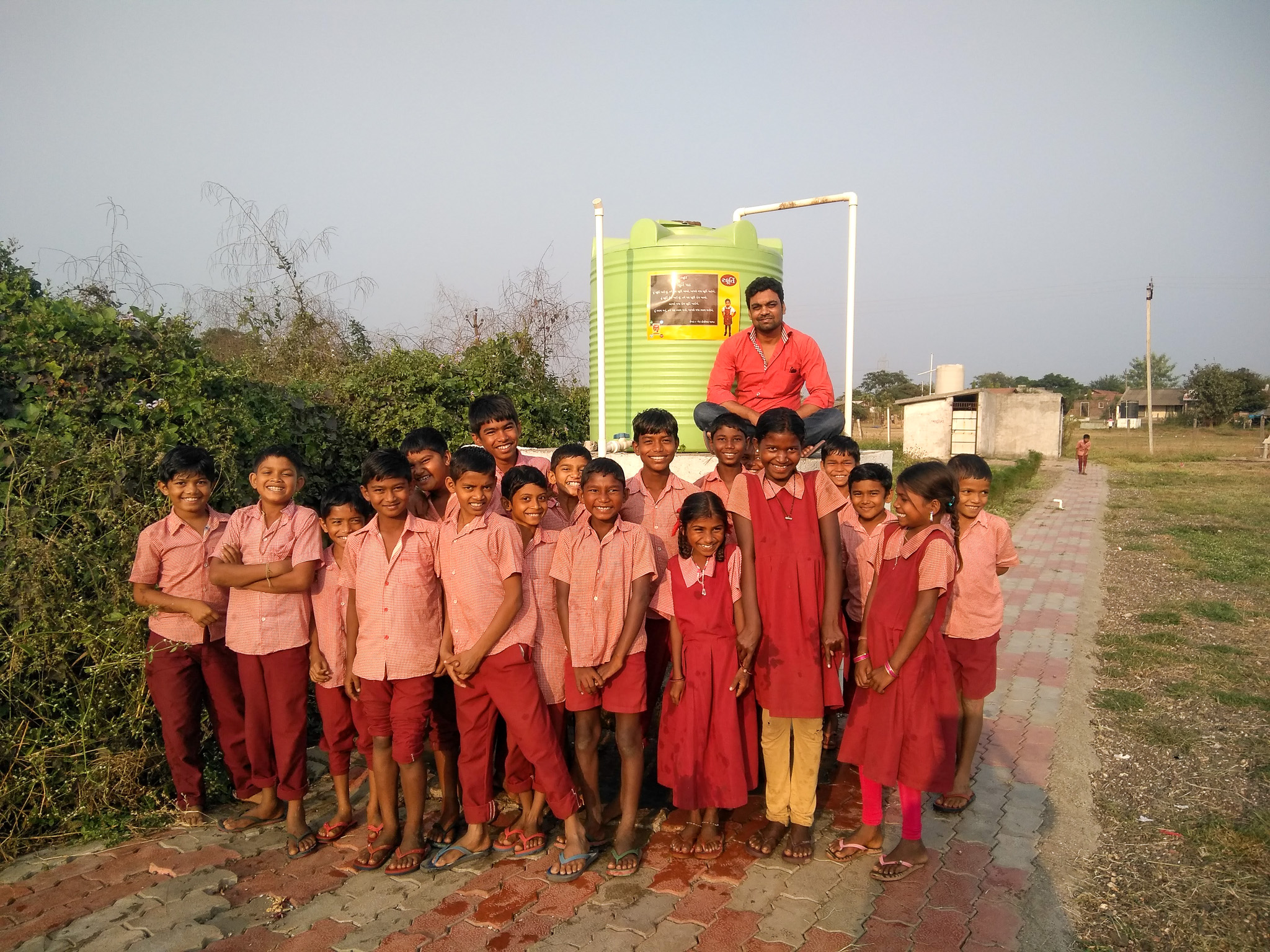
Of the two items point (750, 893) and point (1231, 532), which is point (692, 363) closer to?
point (750, 893)

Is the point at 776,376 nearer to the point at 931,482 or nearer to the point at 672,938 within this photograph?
the point at 931,482

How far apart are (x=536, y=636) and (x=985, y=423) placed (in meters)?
30.1

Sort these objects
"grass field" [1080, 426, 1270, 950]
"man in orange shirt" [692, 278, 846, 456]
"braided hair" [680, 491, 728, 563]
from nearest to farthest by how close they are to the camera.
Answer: "grass field" [1080, 426, 1270, 950] < "braided hair" [680, 491, 728, 563] < "man in orange shirt" [692, 278, 846, 456]

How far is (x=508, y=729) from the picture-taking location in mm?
3223

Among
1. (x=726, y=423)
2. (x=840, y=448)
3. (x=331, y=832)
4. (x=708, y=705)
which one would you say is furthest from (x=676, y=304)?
(x=331, y=832)

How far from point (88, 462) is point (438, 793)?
214 cm

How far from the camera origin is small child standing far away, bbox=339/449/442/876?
3.11 meters

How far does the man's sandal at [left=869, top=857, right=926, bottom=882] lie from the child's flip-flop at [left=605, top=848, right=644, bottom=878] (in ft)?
2.83

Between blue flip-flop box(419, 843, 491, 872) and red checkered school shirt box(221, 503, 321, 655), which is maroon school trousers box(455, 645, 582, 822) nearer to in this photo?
blue flip-flop box(419, 843, 491, 872)

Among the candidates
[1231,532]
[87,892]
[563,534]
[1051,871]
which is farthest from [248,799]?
[1231,532]

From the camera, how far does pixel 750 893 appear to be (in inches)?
116

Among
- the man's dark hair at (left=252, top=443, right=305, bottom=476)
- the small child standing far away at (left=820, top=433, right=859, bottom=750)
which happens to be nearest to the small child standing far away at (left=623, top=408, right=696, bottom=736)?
the small child standing far away at (left=820, top=433, right=859, bottom=750)

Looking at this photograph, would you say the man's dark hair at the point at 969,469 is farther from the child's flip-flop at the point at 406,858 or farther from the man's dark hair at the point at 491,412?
the child's flip-flop at the point at 406,858

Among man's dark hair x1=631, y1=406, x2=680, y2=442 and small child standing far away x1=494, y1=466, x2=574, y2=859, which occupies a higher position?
man's dark hair x1=631, y1=406, x2=680, y2=442
